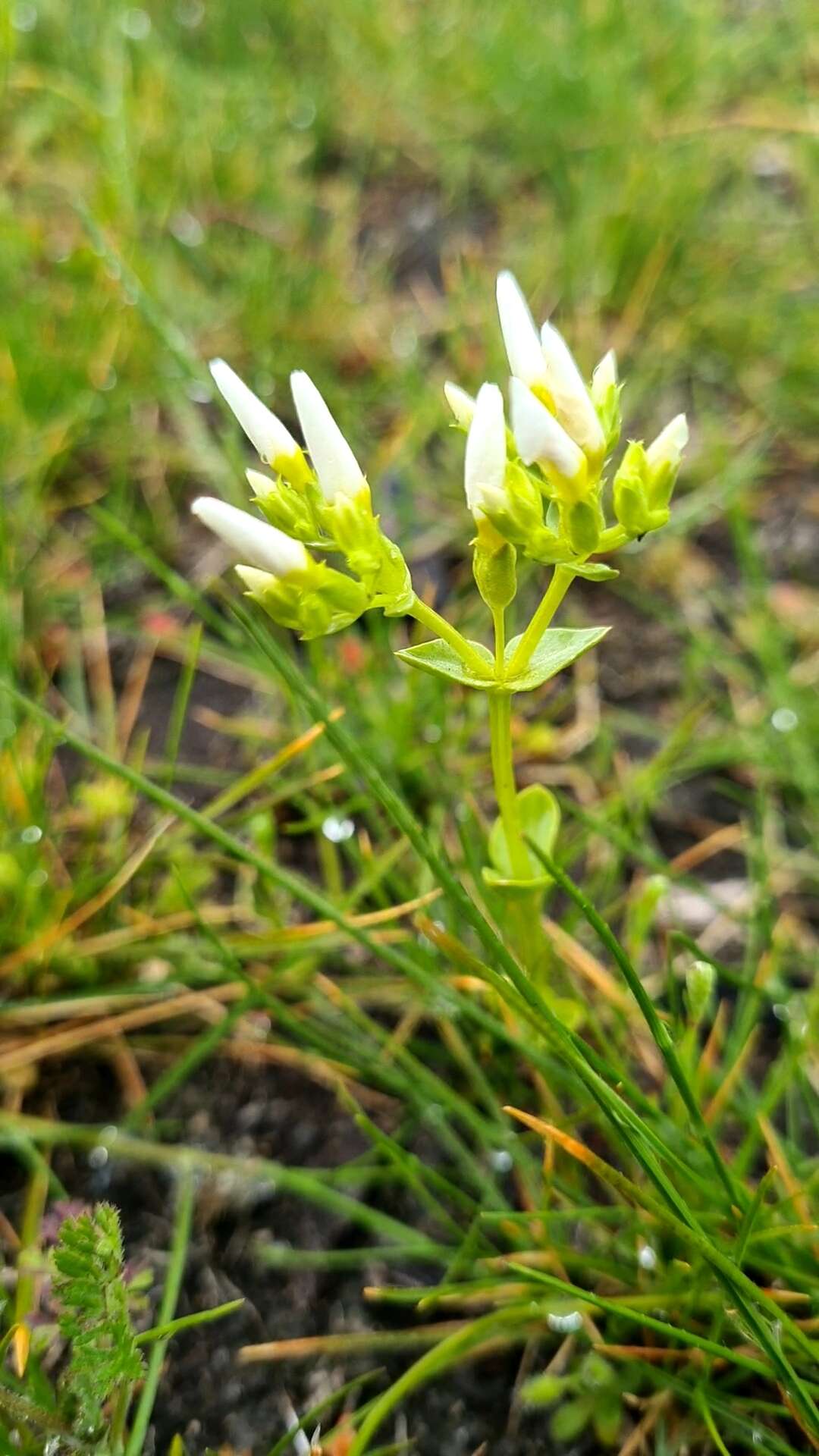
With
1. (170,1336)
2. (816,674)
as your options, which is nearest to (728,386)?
(816,674)

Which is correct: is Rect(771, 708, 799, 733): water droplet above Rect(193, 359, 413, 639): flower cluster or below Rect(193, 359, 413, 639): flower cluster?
below

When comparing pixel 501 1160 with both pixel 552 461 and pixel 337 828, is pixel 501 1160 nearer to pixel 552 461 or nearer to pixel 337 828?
pixel 337 828

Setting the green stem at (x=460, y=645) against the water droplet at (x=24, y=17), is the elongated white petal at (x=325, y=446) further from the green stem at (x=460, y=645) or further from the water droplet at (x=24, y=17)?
the water droplet at (x=24, y=17)

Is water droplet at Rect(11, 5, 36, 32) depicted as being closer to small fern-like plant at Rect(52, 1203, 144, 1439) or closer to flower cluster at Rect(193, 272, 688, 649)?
flower cluster at Rect(193, 272, 688, 649)

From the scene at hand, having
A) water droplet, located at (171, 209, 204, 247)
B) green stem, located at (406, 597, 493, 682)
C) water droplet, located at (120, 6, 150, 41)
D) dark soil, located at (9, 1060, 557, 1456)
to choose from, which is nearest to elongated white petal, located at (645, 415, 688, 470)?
green stem, located at (406, 597, 493, 682)

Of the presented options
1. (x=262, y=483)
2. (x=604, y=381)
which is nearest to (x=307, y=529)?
(x=262, y=483)

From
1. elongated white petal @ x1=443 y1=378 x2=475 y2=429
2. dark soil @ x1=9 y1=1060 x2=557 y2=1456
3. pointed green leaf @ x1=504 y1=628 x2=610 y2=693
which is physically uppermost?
elongated white petal @ x1=443 y1=378 x2=475 y2=429
